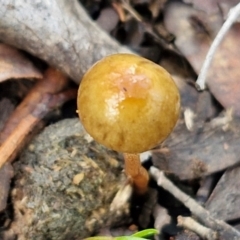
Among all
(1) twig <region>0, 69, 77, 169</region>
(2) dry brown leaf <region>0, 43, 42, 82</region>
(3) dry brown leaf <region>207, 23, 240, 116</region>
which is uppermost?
(3) dry brown leaf <region>207, 23, 240, 116</region>

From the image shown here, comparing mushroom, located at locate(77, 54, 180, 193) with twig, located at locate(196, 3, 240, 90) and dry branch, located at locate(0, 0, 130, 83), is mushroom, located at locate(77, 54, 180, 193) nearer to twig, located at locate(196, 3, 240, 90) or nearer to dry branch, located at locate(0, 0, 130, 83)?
twig, located at locate(196, 3, 240, 90)

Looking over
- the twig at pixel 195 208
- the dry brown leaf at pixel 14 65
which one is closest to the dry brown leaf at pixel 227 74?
the twig at pixel 195 208

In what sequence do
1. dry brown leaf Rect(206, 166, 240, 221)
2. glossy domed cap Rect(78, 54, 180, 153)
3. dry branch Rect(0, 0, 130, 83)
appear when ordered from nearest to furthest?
glossy domed cap Rect(78, 54, 180, 153) → dry brown leaf Rect(206, 166, 240, 221) → dry branch Rect(0, 0, 130, 83)

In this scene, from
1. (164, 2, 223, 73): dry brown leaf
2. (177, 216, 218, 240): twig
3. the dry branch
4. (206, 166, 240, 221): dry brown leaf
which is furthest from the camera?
Result: (164, 2, 223, 73): dry brown leaf

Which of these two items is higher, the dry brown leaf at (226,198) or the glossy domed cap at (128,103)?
the glossy domed cap at (128,103)

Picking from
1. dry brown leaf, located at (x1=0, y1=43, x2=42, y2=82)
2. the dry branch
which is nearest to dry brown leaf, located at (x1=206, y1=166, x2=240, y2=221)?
the dry branch

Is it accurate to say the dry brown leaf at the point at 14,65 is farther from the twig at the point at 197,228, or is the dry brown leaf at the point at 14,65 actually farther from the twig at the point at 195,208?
the twig at the point at 197,228
